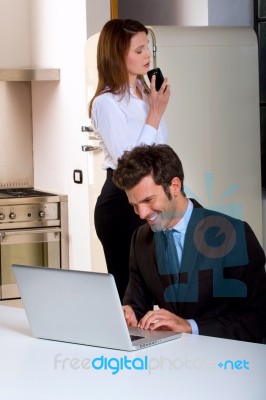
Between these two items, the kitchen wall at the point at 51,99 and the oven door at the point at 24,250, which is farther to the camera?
the oven door at the point at 24,250

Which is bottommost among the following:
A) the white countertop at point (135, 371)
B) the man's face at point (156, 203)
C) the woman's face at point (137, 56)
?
the white countertop at point (135, 371)

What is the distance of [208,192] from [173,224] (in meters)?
1.62

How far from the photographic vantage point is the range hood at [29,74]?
5.11 m

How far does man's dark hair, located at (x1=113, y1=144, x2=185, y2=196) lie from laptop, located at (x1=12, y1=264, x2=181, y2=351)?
0.51 metres

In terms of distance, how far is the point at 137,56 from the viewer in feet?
11.7

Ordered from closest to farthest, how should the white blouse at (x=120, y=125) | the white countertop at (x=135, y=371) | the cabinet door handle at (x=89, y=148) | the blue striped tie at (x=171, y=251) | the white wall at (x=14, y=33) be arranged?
the white countertop at (x=135, y=371) → the blue striped tie at (x=171, y=251) → the white blouse at (x=120, y=125) → the cabinet door handle at (x=89, y=148) → the white wall at (x=14, y=33)

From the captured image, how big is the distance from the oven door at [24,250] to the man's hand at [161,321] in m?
2.66

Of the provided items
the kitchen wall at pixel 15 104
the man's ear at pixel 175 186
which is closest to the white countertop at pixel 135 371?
the man's ear at pixel 175 186

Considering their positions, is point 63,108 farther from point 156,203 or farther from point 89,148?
point 156,203

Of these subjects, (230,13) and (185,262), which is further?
(230,13)

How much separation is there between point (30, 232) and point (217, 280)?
259cm

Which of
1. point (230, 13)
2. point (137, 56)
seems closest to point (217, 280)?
point (137, 56)

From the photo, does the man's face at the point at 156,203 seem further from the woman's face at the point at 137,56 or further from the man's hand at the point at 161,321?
the woman's face at the point at 137,56

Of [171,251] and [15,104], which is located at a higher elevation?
[15,104]
